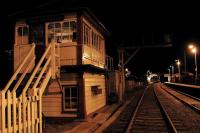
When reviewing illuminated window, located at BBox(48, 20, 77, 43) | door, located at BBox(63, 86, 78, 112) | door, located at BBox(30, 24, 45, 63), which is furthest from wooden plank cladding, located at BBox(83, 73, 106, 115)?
door, located at BBox(30, 24, 45, 63)

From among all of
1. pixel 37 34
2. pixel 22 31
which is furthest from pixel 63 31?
pixel 22 31

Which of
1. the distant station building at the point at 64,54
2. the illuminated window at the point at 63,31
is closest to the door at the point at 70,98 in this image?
the distant station building at the point at 64,54

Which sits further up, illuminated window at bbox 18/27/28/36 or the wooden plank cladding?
illuminated window at bbox 18/27/28/36

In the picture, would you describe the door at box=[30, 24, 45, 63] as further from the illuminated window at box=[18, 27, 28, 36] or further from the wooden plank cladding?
the wooden plank cladding

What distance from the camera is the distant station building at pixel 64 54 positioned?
535 inches

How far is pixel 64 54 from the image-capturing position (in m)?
13.9

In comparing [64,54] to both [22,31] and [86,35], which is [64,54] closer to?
[86,35]

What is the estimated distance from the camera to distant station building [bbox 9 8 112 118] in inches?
535

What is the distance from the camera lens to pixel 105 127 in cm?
1198

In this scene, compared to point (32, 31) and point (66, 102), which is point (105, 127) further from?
point (32, 31)

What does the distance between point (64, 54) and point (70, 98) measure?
7.72ft

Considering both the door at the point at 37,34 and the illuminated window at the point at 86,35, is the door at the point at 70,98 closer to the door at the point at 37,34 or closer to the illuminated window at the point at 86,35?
the illuminated window at the point at 86,35

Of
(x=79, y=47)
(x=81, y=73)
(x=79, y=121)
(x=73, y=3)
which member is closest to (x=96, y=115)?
(x=79, y=121)

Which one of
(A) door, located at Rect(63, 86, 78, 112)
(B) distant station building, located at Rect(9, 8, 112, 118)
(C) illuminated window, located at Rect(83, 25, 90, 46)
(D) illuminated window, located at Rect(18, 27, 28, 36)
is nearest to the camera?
(B) distant station building, located at Rect(9, 8, 112, 118)
